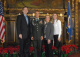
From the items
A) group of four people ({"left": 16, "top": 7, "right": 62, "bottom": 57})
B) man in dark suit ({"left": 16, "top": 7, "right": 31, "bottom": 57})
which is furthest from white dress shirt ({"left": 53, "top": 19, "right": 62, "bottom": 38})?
man in dark suit ({"left": 16, "top": 7, "right": 31, "bottom": 57})

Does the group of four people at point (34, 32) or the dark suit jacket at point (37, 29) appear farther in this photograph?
the dark suit jacket at point (37, 29)

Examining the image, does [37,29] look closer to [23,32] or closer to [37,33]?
[37,33]

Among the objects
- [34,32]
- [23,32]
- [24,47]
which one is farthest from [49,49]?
[23,32]

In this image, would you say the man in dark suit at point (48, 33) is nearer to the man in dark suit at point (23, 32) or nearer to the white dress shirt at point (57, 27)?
the white dress shirt at point (57, 27)

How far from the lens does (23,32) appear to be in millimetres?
6785

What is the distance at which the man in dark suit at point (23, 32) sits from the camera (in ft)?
22.2

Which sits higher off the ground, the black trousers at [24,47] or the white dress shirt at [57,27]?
the white dress shirt at [57,27]

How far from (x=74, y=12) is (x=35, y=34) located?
6.10 meters

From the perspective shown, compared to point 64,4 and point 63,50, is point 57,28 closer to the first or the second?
point 63,50

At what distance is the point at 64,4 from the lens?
12656 millimetres

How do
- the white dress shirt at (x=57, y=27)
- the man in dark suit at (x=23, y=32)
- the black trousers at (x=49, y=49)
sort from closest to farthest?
the man in dark suit at (x=23, y=32)
the black trousers at (x=49, y=49)
the white dress shirt at (x=57, y=27)

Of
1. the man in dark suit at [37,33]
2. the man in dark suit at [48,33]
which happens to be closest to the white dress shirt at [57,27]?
the man in dark suit at [48,33]

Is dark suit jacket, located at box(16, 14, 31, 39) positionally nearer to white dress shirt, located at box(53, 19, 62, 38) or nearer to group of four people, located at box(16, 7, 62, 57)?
group of four people, located at box(16, 7, 62, 57)

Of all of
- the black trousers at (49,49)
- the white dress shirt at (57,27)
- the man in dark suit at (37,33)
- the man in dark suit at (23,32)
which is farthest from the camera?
the white dress shirt at (57,27)
